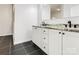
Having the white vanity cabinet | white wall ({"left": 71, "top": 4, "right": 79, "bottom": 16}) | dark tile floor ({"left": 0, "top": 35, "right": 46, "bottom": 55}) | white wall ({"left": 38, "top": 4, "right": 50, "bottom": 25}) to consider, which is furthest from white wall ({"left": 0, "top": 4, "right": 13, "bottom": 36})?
white wall ({"left": 71, "top": 4, "right": 79, "bottom": 16})

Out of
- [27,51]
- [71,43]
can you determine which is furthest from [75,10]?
[27,51]

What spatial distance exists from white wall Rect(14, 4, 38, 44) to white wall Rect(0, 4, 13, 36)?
230cm

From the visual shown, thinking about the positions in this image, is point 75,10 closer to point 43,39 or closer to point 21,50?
point 43,39

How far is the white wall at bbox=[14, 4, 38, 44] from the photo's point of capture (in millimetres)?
3763

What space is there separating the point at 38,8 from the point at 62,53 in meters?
3.29

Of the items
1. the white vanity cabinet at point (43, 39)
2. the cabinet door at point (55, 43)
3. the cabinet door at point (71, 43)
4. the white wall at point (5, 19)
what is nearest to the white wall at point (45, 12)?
the white vanity cabinet at point (43, 39)

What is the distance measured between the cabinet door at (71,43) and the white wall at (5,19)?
5217mm

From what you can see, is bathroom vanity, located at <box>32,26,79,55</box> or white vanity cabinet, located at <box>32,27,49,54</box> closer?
bathroom vanity, located at <box>32,26,79,55</box>

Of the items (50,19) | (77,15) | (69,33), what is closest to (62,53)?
(69,33)

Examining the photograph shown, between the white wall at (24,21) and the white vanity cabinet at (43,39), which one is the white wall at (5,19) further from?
the white vanity cabinet at (43,39)

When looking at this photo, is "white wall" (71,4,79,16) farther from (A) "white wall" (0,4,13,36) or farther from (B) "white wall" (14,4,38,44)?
(A) "white wall" (0,4,13,36)

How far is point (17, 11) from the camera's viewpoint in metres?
3.79
